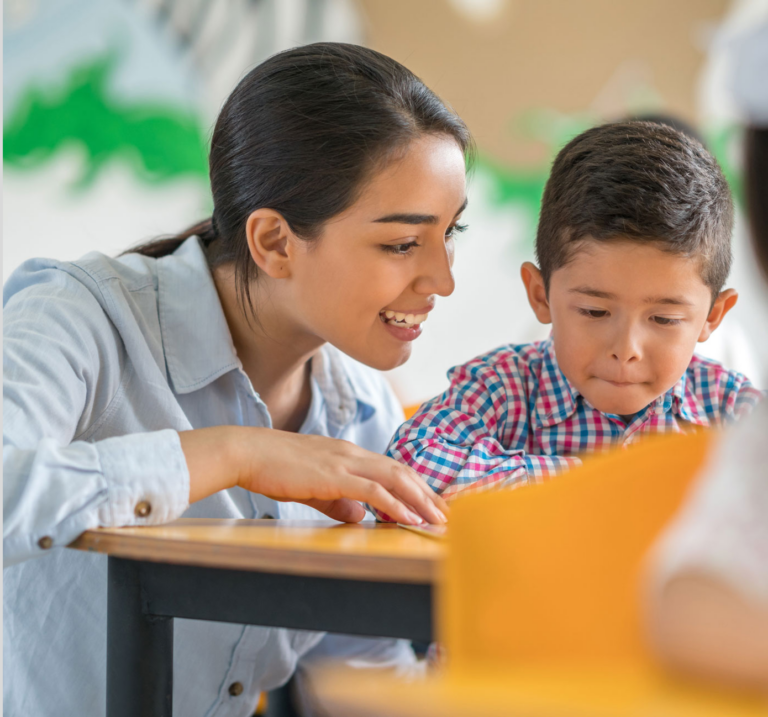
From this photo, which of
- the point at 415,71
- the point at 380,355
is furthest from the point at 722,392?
the point at 415,71

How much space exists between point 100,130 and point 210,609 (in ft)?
7.98

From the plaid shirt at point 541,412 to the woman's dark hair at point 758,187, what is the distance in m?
0.66

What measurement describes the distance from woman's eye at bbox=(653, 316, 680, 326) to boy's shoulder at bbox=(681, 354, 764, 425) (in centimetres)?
16

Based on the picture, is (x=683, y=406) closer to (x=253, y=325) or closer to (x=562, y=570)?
(x=253, y=325)

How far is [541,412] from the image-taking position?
1.15 m

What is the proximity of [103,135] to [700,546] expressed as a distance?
276 cm

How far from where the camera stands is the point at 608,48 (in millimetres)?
3033

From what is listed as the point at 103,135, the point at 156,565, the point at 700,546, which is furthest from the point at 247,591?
the point at 103,135

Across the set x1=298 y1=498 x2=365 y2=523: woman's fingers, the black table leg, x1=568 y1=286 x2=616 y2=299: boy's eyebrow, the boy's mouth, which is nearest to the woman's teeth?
the boy's mouth

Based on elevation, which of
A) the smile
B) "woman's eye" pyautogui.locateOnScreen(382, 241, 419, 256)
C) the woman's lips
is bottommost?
the smile

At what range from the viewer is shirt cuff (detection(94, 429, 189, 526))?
0.70 metres

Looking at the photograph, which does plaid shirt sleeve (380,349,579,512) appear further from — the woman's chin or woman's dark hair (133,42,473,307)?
woman's dark hair (133,42,473,307)

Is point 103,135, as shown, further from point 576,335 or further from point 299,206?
point 576,335

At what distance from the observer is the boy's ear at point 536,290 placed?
1183 mm
